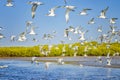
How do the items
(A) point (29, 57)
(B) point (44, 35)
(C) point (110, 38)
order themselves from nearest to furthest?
(B) point (44, 35), (C) point (110, 38), (A) point (29, 57)

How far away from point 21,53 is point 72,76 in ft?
128

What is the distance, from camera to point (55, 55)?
7481cm

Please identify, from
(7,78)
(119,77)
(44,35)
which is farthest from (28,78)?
(119,77)

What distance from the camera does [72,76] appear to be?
1442 inches

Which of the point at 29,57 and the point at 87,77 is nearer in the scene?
the point at 87,77

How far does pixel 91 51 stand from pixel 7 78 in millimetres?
41796

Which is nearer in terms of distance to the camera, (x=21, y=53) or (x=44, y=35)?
(x=44, y=35)

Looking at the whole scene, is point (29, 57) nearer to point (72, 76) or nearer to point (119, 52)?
point (119, 52)

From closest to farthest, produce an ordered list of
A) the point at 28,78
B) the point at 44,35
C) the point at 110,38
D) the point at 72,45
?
the point at 28,78
the point at 44,35
the point at 110,38
the point at 72,45

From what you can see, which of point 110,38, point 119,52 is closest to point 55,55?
point 119,52

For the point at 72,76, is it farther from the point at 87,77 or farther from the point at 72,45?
the point at 72,45

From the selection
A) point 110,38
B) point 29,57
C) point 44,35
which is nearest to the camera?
point 44,35

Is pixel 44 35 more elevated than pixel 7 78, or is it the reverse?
pixel 44 35

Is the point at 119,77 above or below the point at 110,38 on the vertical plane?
below
